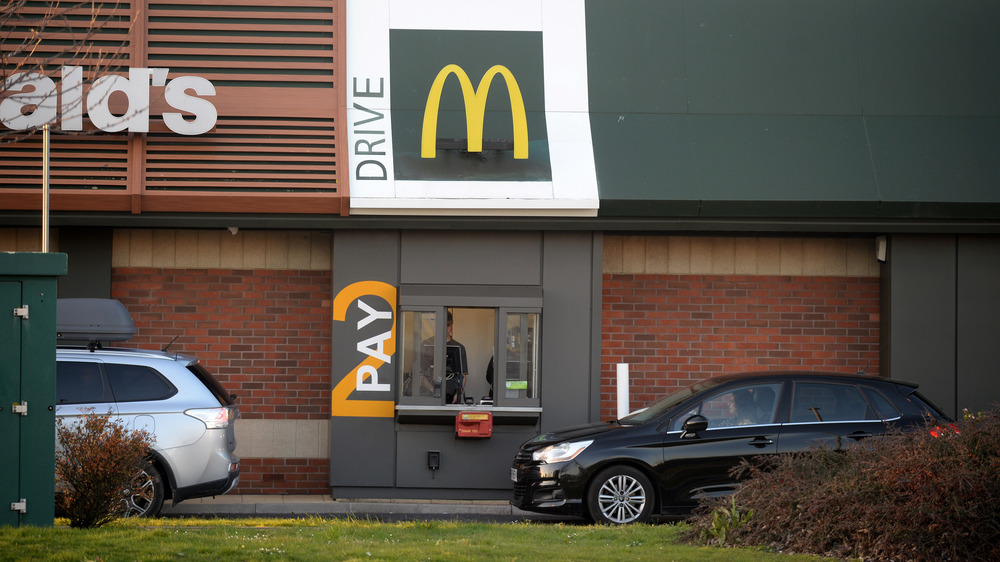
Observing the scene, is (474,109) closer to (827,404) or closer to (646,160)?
(646,160)

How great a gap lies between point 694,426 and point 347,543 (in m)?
3.97

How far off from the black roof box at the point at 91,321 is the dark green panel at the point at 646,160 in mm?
5714

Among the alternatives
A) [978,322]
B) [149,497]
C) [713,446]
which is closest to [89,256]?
[149,497]

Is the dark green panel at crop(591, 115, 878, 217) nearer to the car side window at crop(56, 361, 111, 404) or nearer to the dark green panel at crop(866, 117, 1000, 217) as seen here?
the dark green panel at crop(866, 117, 1000, 217)

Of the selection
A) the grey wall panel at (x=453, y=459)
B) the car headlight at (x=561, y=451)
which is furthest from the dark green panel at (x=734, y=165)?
the car headlight at (x=561, y=451)

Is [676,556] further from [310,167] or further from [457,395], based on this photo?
[310,167]

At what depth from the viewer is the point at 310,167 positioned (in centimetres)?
1233

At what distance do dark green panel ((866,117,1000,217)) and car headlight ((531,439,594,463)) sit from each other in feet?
17.5

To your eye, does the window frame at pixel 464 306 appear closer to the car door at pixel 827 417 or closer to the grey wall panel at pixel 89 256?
the car door at pixel 827 417

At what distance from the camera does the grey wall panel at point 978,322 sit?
42.2 feet

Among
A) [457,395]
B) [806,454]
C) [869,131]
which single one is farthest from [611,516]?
[869,131]

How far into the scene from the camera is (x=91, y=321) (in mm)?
10555

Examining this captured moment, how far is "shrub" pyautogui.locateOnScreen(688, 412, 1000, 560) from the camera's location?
645cm

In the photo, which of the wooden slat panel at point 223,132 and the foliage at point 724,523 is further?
the wooden slat panel at point 223,132
